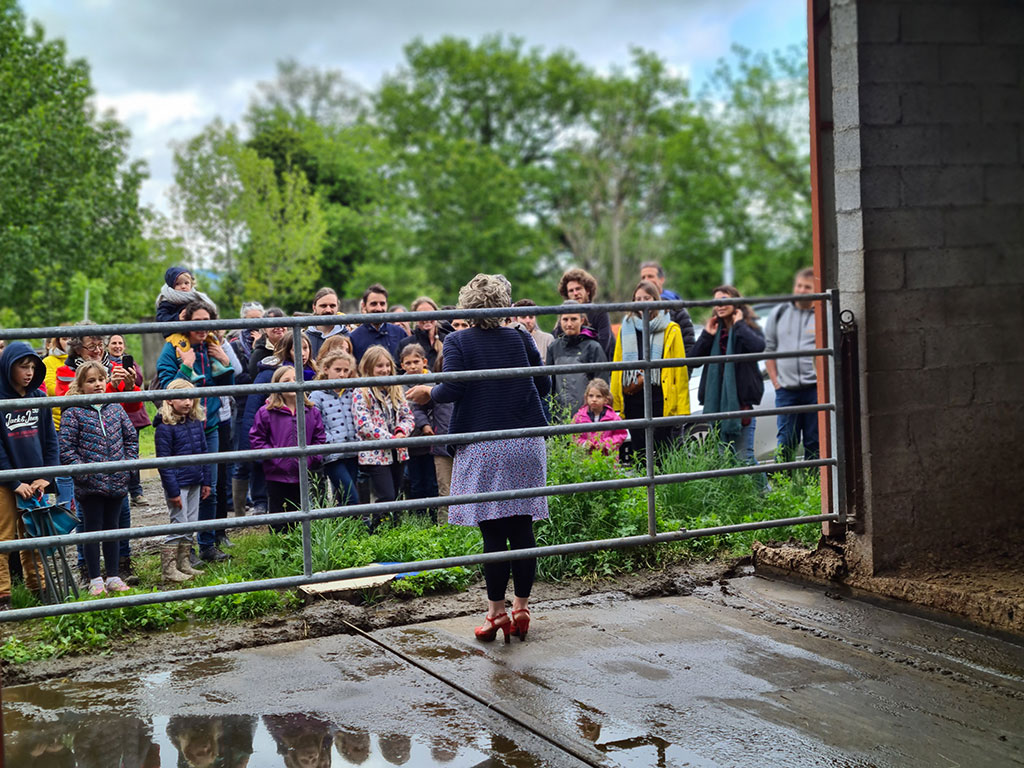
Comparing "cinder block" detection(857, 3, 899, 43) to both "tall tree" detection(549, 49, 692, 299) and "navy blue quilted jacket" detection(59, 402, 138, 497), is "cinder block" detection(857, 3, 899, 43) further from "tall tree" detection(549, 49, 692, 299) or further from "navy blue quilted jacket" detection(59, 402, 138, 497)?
"tall tree" detection(549, 49, 692, 299)

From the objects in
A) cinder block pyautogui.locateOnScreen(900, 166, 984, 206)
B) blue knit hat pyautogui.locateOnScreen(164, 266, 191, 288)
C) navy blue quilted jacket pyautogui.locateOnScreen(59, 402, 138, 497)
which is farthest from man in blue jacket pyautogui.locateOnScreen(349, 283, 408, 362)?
cinder block pyautogui.locateOnScreen(900, 166, 984, 206)

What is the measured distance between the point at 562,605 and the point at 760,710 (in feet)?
6.34

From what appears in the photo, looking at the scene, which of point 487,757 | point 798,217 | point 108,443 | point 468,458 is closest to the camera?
point 487,757

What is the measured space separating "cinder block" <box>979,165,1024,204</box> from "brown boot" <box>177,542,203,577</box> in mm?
5153

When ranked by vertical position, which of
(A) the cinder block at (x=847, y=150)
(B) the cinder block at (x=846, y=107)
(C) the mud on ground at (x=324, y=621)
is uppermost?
(B) the cinder block at (x=846, y=107)

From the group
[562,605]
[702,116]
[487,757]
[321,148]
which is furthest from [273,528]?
[702,116]

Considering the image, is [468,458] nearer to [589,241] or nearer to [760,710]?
[760,710]

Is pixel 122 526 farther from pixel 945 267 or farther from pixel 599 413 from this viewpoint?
pixel 945 267

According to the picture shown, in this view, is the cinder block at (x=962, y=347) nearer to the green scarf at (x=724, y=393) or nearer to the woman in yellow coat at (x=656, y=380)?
the woman in yellow coat at (x=656, y=380)

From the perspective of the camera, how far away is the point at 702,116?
57.9 metres

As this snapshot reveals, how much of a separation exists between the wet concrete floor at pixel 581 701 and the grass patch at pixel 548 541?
2.24 feet

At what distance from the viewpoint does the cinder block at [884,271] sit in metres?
6.04

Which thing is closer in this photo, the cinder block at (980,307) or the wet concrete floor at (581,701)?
the wet concrete floor at (581,701)

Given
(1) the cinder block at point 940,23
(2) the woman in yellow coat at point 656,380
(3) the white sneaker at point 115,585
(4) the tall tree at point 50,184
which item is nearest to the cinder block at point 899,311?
(1) the cinder block at point 940,23
